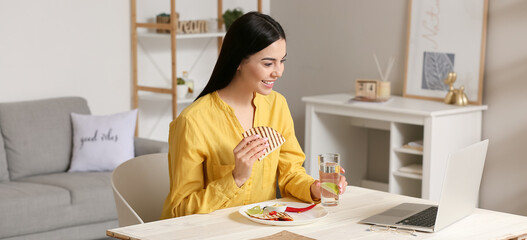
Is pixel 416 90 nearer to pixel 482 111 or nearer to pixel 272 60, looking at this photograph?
pixel 482 111

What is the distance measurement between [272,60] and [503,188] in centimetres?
227

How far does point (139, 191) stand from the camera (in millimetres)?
2258

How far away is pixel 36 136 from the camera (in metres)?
3.96

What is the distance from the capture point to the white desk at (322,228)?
69.2 inches

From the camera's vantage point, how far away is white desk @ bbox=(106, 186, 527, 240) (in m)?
1.76

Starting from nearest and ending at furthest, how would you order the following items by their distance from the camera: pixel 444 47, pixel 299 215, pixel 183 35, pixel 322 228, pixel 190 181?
pixel 322 228
pixel 299 215
pixel 190 181
pixel 444 47
pixel 183 35

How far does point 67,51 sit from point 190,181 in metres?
2.56

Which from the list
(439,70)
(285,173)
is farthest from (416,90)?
(285,173)

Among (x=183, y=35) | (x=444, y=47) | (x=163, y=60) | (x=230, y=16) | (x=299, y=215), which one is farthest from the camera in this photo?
(x=163, y=60)

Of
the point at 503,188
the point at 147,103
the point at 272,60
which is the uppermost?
the point at 272,60

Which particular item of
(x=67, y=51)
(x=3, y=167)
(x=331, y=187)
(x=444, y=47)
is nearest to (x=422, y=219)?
(x=331, y=187)

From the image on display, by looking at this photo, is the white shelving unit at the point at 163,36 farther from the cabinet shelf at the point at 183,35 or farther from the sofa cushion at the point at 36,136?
the sofa cushion at the point at 36,136

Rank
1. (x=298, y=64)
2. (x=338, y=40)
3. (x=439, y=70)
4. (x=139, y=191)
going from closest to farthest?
1. (x=139, y=191)
2. (x=439, y=70)
3. (x=338, y=40)
4. (x=298, y=64)

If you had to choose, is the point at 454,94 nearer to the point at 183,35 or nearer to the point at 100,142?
the point at 183,35
